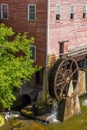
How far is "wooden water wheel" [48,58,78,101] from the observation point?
87.1ft

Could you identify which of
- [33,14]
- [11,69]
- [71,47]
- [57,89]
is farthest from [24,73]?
[71,47]

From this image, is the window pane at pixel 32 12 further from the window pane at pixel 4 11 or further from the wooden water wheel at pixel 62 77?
the wooden water wheel at pixel 62 77

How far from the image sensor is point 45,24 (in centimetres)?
2747

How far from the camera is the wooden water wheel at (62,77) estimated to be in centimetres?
2656

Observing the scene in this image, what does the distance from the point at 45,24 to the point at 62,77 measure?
14.7 feet

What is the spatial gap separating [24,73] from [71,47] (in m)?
7.54

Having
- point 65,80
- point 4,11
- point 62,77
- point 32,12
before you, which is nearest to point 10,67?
point 62,77

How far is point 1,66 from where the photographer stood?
24.5 metres

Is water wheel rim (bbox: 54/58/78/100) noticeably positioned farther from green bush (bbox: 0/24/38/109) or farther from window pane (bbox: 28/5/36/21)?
window pane (bbox: 28/5/36/21)

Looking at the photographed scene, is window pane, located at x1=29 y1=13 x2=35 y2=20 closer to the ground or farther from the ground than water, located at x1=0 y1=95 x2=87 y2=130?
farther from the ground

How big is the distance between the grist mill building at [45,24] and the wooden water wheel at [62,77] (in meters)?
0.91

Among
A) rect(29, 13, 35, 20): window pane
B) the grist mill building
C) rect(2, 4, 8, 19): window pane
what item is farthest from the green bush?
rect(2, 4, 8, 19): window pane

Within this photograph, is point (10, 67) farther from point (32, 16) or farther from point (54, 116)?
point (32, 16)

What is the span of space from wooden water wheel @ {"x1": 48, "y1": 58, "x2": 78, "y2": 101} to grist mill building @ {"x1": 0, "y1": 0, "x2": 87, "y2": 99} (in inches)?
35.9
